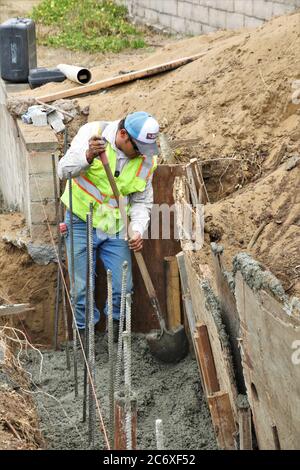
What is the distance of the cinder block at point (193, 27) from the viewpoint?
44.1ft

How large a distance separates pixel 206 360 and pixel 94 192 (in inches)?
70.3

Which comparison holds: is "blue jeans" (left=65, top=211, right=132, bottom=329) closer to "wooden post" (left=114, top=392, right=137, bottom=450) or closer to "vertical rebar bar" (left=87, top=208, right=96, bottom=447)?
"vertical rebar bar" (left=87, top=208, right=96, bottom=447)

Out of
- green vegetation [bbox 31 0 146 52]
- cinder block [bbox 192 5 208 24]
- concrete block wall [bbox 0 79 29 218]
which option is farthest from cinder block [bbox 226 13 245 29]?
concrete block wall [bbox 0 79 29 218]

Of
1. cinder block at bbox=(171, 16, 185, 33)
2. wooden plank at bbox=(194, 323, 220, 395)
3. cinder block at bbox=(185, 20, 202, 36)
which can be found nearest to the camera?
wooden plank at bbox=(194, 323, 220, 395)

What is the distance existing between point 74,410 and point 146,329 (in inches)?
59.8

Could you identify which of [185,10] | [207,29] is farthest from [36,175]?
[185,10]

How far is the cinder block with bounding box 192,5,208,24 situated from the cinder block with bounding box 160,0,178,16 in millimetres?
615

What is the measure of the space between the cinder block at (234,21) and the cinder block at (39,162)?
5018 millimetres

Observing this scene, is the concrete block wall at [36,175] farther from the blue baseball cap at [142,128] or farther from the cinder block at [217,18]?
the cinder block at [217,18]

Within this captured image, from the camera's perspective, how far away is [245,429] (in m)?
5.44

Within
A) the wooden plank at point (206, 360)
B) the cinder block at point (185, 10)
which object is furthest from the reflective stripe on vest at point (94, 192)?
the cinder block at point (185, 10)

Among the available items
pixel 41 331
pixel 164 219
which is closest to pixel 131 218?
pixel 164 219

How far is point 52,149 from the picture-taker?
8102mm

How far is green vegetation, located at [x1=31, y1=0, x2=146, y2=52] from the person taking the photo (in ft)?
46.7
